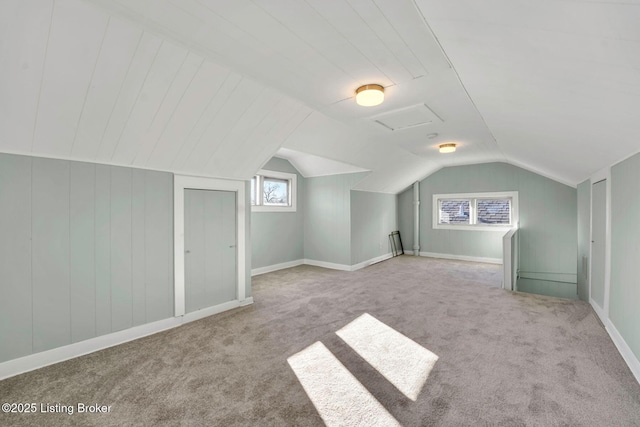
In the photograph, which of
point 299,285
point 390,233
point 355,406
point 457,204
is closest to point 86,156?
point 355,406

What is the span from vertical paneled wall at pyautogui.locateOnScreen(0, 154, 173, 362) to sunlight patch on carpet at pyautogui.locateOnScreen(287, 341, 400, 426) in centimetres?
184

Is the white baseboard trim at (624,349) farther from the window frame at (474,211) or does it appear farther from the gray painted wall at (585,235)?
the window frame at (474,211)

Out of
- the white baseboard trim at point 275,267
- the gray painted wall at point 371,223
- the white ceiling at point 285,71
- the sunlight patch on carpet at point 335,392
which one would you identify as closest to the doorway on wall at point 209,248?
the white ceiling at point 285,71

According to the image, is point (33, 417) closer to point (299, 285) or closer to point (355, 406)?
point (355, 406)

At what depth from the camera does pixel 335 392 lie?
81.3 inches

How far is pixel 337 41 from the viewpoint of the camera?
1.88 metres

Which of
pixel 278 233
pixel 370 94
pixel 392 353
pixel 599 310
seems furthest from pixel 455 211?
pixel 370 94

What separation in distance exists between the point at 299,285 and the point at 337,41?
159 inches

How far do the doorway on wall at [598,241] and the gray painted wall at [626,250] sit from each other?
0.43m

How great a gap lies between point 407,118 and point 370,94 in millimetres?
1148

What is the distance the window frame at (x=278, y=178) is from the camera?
599 cm

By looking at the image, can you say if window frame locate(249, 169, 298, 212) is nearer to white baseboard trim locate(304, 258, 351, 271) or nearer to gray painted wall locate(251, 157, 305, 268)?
gray painted wall locate(251, 157, 305, 268)

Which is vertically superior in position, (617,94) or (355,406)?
(617,94)

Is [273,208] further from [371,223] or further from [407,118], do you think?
[407,118]
